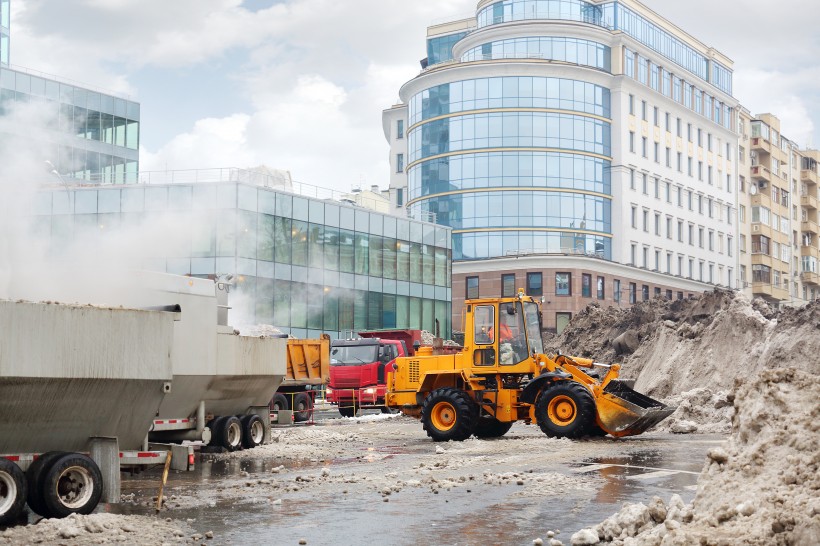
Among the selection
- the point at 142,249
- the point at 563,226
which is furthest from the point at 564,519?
the point at 563,226

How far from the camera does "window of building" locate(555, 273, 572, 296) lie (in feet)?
235

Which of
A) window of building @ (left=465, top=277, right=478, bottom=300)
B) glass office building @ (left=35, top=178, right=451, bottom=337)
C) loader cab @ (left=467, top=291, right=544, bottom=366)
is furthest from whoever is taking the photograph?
window of building @ (left=465, top=277, right=478, bottom=300)

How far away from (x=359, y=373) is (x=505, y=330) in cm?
1234

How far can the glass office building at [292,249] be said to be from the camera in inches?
1774

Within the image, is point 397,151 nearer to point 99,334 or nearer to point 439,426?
point 439,426

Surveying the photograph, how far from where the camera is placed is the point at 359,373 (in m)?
32.5

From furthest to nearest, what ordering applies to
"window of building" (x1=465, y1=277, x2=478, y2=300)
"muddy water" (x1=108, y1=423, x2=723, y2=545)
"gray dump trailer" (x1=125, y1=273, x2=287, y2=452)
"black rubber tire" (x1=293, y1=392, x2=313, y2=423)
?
1. "window of building" (x1=465, y1=277, x2=478, y2=300)
2. "black rubber tire" (x1=293, y1=392, x2=313, y2=423)
3. "gray dump trailer" (x1=125, y1=273, x2=287, y2=452)
4. "muddy water" (x1=108, y1=423, x2=723, y2=545)

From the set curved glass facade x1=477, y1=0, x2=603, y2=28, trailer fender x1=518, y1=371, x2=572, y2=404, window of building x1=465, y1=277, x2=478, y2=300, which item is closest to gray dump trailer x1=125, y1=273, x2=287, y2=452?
trailer fender x1=518, y1=371, x2=572, y2=404

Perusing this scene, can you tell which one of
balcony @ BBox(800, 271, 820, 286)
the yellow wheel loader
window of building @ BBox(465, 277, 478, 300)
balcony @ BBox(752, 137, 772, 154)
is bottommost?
the yellow wheel loader

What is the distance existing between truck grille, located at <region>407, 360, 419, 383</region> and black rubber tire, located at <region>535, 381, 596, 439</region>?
11.0 ft

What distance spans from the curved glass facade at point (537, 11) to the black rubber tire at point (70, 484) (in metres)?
68.6

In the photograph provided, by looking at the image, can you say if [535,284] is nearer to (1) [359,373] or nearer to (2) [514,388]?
(1) [359,373]

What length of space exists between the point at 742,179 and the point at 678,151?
14988mm

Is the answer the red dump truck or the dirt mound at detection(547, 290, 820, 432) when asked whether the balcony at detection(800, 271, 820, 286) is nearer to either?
the dirt mound at detection(547, 290, 820, 432)
